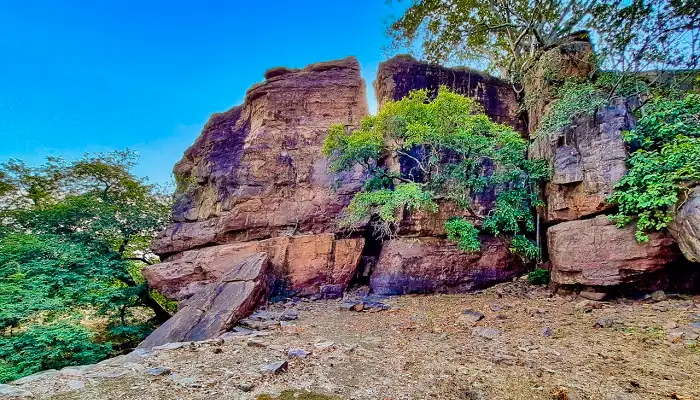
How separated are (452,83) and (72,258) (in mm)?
14337

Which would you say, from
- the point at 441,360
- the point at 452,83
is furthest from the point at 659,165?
the point at 452,83

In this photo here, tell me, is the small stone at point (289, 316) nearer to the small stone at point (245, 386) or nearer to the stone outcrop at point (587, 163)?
the small stone at point (245, 386)

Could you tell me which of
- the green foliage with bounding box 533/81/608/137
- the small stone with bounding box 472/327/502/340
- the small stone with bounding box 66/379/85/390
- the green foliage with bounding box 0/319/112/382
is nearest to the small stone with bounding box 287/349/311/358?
the small stone with bounding box 66/379/85/390

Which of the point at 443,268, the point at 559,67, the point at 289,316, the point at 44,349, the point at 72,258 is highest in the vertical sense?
the point at 559,67

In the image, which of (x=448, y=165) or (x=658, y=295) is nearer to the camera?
(x=658, y=295)

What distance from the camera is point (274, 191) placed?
470 inches

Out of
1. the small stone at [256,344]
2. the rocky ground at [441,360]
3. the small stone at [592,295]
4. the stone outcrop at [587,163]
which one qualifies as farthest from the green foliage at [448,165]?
the small stone at [256,344]

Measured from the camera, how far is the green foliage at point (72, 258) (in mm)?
7977

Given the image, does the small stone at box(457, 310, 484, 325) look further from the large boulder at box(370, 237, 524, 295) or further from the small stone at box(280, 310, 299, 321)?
the small stone at box(280, 310, 299, 321)

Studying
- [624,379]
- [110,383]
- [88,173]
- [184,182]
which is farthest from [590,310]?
[88,173]

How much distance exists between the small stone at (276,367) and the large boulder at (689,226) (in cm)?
744

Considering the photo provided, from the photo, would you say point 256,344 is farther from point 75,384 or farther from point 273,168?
point 273,168

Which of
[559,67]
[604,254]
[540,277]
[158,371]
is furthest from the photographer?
[559,67]

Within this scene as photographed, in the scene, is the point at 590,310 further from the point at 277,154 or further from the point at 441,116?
the point at 277,154
